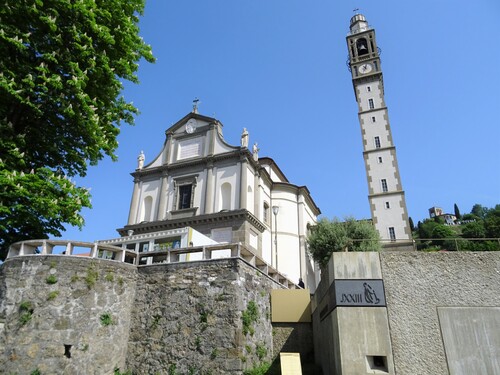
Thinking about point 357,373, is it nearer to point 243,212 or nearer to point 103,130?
point 103,130

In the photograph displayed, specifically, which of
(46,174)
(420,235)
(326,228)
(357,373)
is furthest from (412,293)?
(420,235)

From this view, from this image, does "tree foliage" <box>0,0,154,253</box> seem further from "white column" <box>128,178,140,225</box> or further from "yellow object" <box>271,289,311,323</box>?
"white column" <box>128,178,140,225</box>

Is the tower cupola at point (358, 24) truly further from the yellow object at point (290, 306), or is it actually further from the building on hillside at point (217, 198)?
the yellow object at point (290, 306)

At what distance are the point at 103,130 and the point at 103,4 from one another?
5.11 meters

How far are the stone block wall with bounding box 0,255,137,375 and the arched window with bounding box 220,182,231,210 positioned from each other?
53.1 feet

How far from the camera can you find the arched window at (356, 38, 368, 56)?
50250 millimetres

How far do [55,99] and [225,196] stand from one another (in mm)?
18275

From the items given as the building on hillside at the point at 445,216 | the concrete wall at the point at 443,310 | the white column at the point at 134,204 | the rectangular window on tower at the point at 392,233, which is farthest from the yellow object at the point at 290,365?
the building on hillside at the point at 445,216

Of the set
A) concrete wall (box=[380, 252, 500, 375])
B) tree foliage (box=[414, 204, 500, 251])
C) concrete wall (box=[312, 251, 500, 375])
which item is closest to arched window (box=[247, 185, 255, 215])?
tree foliage (box=[414, 204, 500, 251])

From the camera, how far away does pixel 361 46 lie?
50.6 m

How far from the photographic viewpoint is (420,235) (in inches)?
3816

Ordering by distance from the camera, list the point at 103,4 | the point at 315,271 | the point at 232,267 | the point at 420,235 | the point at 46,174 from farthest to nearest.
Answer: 1. the point at 420,235
2. the point at 315,271
3. the point at 103,4
4. the point at 232,267
5. the point at 46,174

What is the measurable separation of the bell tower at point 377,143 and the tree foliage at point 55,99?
27988 mm

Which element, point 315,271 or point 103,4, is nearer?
A: point 103,4
